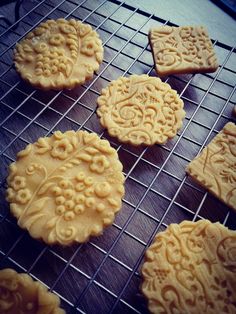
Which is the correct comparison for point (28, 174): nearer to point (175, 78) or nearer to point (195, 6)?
point (175, 78)

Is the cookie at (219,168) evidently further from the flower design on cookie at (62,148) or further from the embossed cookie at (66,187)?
the flower design on cookie at (62,148)

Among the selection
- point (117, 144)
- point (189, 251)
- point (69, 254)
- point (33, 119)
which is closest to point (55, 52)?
point (33, 119)

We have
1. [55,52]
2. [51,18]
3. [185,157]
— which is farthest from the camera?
[51,18]

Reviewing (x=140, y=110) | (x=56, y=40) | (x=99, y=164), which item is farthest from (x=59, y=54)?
(x=99, y=164)

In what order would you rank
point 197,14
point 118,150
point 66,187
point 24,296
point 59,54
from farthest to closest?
point 197,14, point 59,54, point 118,150, point 66,187, point 24,296

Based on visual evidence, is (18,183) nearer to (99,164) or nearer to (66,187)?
(66,187)

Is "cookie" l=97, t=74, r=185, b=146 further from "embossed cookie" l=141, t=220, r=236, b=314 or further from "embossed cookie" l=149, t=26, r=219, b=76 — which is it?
"embossed cookie" l=141, t=220, r=236, b=314
